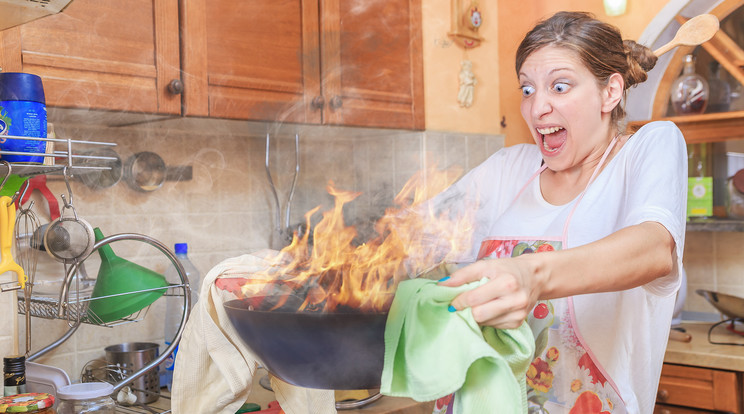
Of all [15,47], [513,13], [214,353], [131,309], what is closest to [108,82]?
[15,47]

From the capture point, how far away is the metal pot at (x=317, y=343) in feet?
1.96

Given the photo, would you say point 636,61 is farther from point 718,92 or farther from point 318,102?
point 718,92

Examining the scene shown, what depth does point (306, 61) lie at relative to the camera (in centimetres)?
173

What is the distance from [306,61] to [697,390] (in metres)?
1.45

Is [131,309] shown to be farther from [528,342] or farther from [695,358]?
[695,358]

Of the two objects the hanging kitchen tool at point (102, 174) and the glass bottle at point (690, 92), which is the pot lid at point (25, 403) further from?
the glass bottle at point (690, 92)

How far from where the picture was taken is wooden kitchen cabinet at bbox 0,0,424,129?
129 centimetres

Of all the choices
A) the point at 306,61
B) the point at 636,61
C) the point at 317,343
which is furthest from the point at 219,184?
the point at 317,343

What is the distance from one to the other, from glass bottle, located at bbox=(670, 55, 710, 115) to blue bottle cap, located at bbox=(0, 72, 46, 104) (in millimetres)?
1937

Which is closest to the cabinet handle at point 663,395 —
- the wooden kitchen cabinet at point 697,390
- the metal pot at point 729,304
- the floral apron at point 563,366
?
the wooden kitchen cabinet at point 697,390

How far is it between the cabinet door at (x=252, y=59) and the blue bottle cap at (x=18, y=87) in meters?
0.42

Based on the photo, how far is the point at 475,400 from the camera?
0.63 meters

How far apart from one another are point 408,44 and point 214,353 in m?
1.40

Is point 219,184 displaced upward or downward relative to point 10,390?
upward
